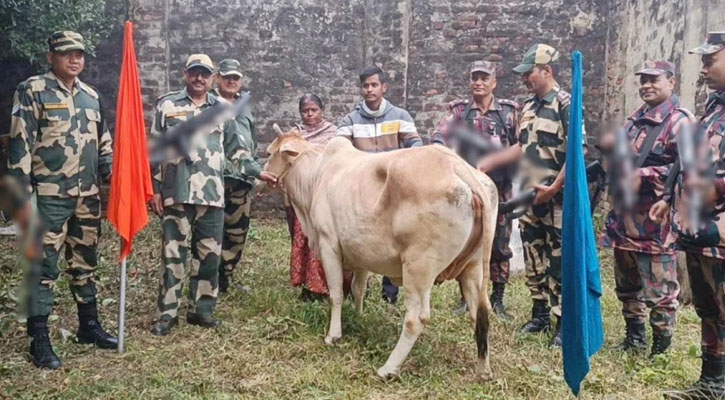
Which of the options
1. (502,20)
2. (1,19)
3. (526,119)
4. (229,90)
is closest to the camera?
(526,119)

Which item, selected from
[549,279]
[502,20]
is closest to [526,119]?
[549,279]

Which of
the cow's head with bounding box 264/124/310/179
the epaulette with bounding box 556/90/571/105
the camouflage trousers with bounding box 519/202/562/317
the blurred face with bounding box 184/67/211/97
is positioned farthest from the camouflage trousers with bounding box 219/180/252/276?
the epaulette with bounding box 556/90/571/105

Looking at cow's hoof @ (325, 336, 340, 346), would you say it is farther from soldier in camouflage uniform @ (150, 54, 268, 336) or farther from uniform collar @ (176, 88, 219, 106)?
uniform collar @ (176, 88, 219, 106)

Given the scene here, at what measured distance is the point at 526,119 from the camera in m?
4.13

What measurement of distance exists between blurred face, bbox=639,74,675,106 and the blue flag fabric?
2.59 feet

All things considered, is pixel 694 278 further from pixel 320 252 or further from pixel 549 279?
pixel 320 252

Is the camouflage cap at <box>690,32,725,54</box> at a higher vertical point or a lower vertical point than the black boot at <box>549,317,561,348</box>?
higher

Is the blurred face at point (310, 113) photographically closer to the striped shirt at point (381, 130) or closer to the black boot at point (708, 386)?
the striped shirt at point (381, 130)

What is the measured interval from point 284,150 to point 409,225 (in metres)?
1.51

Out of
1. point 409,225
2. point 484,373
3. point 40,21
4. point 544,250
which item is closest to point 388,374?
point 484,373

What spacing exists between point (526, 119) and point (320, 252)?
1711mm

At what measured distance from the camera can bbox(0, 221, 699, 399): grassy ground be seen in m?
3.45

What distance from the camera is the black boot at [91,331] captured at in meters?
4.13

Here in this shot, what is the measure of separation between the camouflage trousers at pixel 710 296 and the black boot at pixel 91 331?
3662 millimetres
